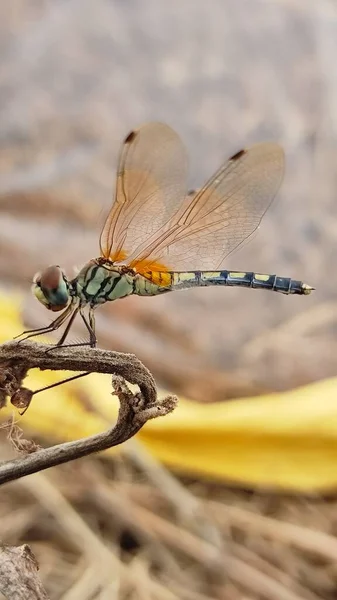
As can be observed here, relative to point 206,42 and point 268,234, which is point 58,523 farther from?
point 206,42

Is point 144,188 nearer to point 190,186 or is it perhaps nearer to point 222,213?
point 222,213

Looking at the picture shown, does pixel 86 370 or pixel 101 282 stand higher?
pixel 101 282

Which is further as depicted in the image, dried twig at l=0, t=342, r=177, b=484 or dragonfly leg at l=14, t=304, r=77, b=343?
dragonfly leg at l=14, t=304, r=77, b=343

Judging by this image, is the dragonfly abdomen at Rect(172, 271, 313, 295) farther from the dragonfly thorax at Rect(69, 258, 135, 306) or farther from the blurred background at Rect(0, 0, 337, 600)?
the blurred background at Rect(0, 0, 337, 600)

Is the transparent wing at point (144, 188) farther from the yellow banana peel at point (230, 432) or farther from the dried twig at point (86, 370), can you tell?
the yellow banana peel at point (230, 432)

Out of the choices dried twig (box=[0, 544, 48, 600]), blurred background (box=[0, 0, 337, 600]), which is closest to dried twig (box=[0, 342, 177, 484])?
dried twig (box=[0, 544, 48, 600])

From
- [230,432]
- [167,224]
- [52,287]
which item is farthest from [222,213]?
[230,432]
